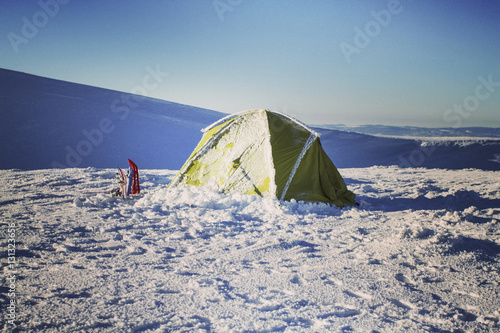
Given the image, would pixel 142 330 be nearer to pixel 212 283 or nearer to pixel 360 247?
pixel 212 283

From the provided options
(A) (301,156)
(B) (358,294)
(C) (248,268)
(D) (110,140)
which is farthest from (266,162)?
(D) (110,140)

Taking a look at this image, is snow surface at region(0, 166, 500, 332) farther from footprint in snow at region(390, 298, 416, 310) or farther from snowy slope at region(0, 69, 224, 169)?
snowy slope at region(0, 69, 224, 169)

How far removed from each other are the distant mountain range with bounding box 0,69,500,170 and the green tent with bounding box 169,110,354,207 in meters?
10.2

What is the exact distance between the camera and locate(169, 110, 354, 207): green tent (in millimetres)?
6297

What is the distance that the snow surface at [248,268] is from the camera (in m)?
2.23

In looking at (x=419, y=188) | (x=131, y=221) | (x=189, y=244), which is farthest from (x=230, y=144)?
(x=419, y=188)

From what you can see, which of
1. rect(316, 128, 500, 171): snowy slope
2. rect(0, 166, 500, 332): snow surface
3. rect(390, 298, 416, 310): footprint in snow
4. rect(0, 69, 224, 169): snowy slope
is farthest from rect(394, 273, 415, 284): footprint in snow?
rect(0, 69, 224, 169): snowy slope

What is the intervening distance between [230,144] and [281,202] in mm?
2220

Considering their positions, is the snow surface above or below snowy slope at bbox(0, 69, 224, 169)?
below

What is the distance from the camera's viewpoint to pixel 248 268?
3.17m

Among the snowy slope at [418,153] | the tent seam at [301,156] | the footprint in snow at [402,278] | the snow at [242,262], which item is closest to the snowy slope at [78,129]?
the snow at [242,262]

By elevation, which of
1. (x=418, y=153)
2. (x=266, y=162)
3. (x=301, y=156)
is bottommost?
(x=266, y=162)

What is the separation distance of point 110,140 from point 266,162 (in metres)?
16.3

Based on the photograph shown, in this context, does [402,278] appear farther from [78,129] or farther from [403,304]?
[78,129]
